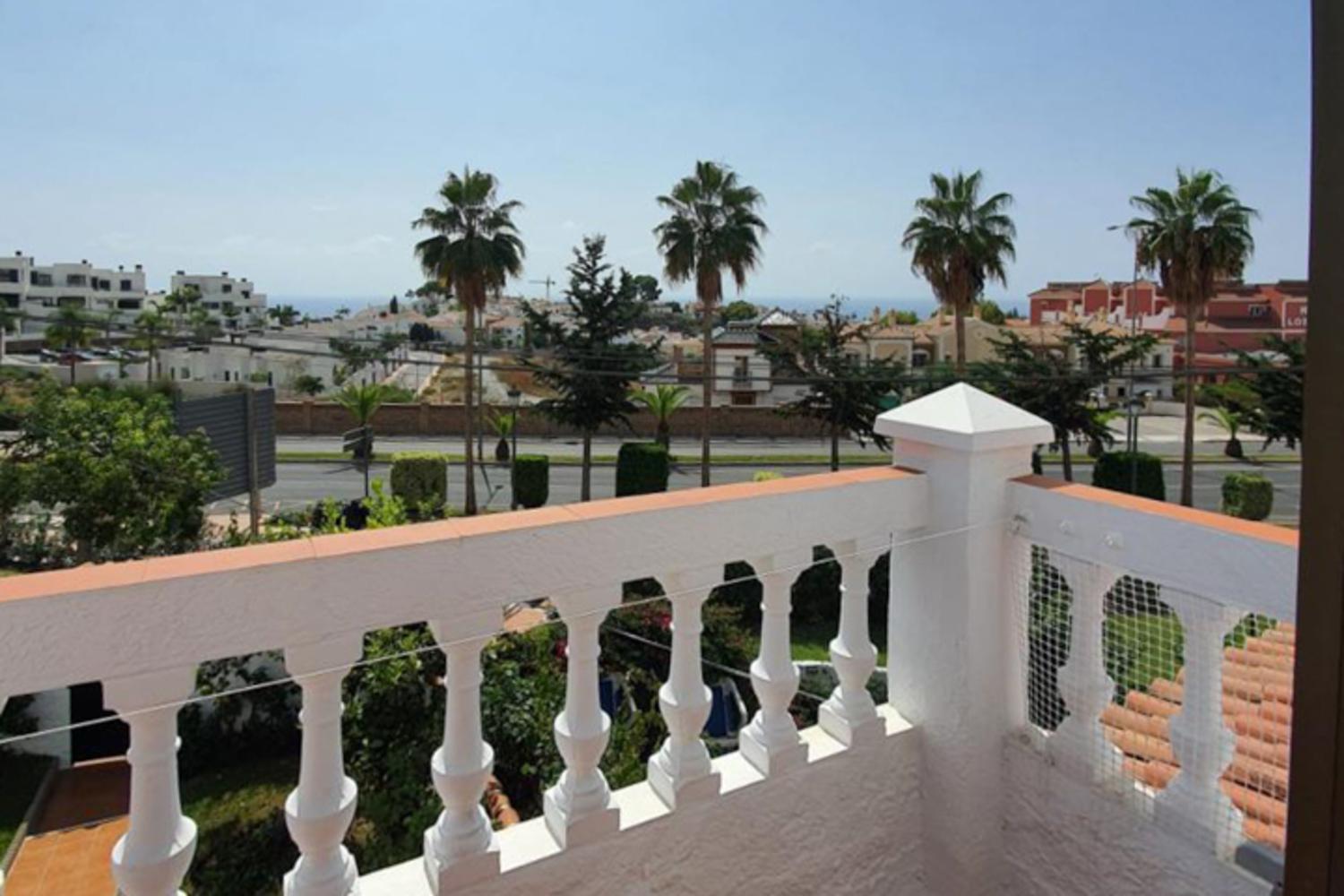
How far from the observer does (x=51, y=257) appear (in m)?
79.9

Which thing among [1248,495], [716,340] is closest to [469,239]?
[716,340]

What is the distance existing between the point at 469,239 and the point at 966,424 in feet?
76.7

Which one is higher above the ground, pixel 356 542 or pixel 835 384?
pixel 835 384

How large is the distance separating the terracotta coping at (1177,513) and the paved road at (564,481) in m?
23.5

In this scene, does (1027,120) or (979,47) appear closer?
(979,47)

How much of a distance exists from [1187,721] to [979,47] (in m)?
5.60

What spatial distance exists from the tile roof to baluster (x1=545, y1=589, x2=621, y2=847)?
1106 millimetres

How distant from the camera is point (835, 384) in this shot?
2262cm

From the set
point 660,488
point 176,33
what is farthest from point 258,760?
point 660,488

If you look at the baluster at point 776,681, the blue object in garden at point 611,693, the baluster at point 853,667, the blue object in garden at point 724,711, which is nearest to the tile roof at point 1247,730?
the baluster at point 853,667

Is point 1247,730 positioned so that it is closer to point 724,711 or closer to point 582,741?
point 582,741

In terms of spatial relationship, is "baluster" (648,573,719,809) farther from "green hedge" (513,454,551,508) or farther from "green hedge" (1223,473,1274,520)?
"green hedge" (1223,473,1274,520)

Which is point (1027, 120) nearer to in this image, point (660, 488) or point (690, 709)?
point (690, 709)

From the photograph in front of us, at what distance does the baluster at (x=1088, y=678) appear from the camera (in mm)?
1838
